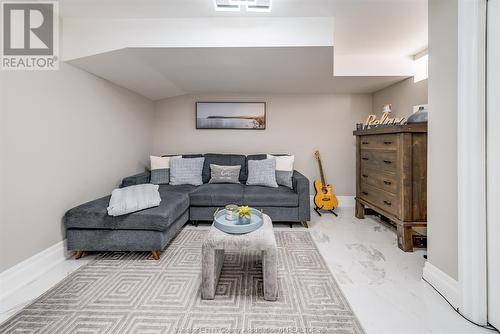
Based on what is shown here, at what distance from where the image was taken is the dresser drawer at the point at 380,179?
8.10 ft

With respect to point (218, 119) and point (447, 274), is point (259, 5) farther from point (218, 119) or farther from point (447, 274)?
point (447, 274)

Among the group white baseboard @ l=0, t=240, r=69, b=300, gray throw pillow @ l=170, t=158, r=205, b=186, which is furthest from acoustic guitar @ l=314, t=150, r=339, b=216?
white baseboard @ l=0, t=240, r=69, b=300

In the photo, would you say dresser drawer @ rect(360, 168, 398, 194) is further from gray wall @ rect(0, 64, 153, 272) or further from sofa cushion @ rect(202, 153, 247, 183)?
gray wall @ rect(0, 64, 153, 272)

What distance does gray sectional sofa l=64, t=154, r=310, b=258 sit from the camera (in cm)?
207

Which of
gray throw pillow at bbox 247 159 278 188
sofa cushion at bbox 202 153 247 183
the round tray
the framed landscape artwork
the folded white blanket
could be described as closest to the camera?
the round tray

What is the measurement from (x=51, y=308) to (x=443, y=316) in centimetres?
251

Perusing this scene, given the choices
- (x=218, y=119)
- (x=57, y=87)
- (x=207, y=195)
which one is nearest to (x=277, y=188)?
(x=207, y=195)

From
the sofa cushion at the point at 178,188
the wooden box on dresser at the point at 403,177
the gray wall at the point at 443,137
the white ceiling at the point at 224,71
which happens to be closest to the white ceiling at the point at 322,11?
the white ceiling at the point at 224,71

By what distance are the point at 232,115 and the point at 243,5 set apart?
210cm

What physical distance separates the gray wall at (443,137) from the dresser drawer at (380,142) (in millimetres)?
778

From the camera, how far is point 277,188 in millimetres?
3176

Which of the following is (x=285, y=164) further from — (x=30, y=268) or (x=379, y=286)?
(x=30, y=268)

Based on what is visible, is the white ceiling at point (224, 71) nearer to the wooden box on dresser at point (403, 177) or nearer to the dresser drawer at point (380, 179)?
the wooden box on dresser at point (403, 177)

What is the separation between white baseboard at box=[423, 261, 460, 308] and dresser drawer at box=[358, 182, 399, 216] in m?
0.78
